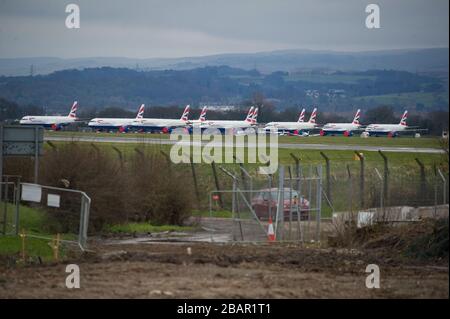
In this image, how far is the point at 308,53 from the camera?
183750 millimetres

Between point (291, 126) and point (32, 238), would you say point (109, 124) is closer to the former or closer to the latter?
point (291, 126)

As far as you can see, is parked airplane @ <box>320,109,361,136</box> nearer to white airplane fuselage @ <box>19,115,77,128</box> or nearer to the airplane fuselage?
the airplane fuselage

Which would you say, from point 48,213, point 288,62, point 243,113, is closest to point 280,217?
point 48,213

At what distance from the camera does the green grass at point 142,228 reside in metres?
29.1

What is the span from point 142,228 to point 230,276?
15.5 meters

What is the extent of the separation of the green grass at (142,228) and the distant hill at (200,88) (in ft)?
300

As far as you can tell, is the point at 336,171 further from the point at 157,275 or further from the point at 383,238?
the point at 157,275

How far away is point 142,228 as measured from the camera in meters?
30.2

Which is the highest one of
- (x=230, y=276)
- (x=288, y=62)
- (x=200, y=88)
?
(x=288, y=62)

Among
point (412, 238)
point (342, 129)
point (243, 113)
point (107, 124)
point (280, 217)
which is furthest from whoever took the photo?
point (243, 113)

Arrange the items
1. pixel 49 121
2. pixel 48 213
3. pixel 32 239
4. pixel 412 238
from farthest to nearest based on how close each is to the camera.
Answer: pixel 49 121 → pixel 48 213 → pixel 32 239 → pixel 412 238

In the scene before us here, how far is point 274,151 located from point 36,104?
3211 inches

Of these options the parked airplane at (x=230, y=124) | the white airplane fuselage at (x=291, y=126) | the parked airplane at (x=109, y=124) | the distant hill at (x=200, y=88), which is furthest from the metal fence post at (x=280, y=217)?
the distant hill at (x=200, y=88)
